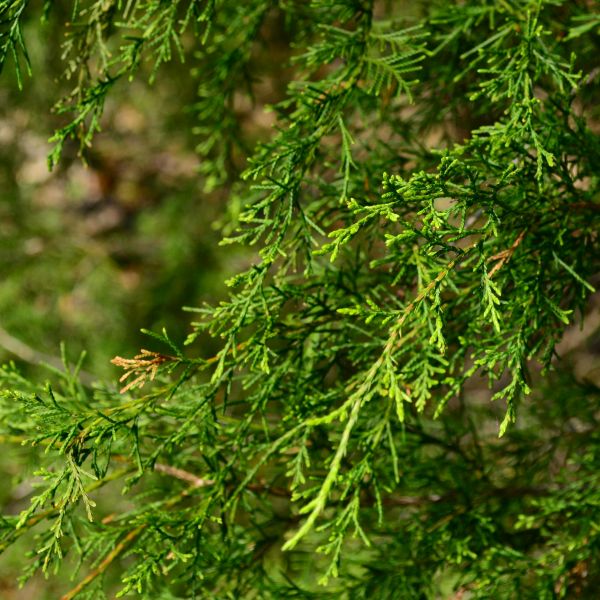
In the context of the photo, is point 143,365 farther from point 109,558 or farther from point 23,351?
point 23,351

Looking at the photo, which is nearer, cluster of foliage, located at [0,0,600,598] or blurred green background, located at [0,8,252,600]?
cluster of foliage, located at [0,0,600,598]

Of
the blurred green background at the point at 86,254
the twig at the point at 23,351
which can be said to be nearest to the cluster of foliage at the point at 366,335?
the blurred green background at the point at 86,254

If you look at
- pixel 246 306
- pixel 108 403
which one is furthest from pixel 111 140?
pixel 246 306

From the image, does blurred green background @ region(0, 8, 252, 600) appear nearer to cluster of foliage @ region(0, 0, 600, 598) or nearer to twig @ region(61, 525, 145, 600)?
cluster of foliage @ region(0, 0, 600, 598)

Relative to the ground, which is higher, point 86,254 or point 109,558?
point 109,558

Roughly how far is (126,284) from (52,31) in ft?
9.24

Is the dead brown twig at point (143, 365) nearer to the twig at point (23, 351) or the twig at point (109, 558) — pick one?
the twig at point (109, 558)

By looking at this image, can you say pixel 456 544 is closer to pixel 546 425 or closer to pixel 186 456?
pixel 186 456

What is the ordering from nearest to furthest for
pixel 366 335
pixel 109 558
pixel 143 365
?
pixel 143 365 < pixel 109 558 < pixel 366 335

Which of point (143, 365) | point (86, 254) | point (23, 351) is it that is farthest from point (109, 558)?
point (86, 254)

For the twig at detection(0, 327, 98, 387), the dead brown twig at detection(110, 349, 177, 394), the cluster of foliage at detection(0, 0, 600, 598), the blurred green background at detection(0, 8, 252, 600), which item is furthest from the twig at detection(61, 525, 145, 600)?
the twig at detection(0, 327, 98, 387)

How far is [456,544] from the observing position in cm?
207

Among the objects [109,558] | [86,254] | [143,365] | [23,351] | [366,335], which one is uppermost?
[143,365]

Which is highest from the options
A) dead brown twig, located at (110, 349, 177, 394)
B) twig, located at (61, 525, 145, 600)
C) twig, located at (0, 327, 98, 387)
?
dead brown twig, located at (110, 349, 177, 394)
